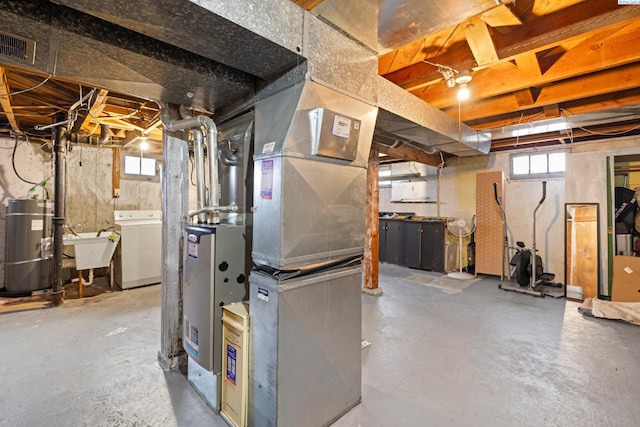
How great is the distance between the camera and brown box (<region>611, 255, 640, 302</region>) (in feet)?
11.9

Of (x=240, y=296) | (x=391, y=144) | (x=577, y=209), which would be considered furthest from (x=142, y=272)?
(x=577, y=209)

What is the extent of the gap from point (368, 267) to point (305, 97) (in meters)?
3.27

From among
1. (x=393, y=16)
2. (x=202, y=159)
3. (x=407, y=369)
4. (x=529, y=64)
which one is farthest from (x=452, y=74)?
(x=407, y=369)

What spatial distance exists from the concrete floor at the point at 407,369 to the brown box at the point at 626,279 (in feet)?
2.00

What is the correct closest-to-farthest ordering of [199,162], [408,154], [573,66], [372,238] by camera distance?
[199,162]
[573,66]
[372,238]
[408,154]

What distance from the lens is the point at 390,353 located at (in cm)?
256

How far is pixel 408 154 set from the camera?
4812 mm

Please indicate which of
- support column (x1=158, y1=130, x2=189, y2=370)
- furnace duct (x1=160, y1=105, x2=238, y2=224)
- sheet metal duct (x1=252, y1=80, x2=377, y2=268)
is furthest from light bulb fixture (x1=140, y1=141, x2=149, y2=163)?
sheet metal duct (x1=252, y1=80, x2=377, y2=268)

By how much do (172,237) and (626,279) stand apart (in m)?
5.32

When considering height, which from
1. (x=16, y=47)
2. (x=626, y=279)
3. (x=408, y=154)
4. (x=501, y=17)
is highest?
(x=501, y=17)

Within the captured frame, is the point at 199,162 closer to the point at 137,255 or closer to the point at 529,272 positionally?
the point at 137,255

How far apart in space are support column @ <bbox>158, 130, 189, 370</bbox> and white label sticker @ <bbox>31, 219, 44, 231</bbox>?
10.00 ft

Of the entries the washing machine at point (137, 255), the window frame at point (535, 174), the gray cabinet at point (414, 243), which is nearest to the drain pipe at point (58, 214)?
the washing machine at point (137, 255)

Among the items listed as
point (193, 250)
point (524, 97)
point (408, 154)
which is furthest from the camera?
point (408, 154)
